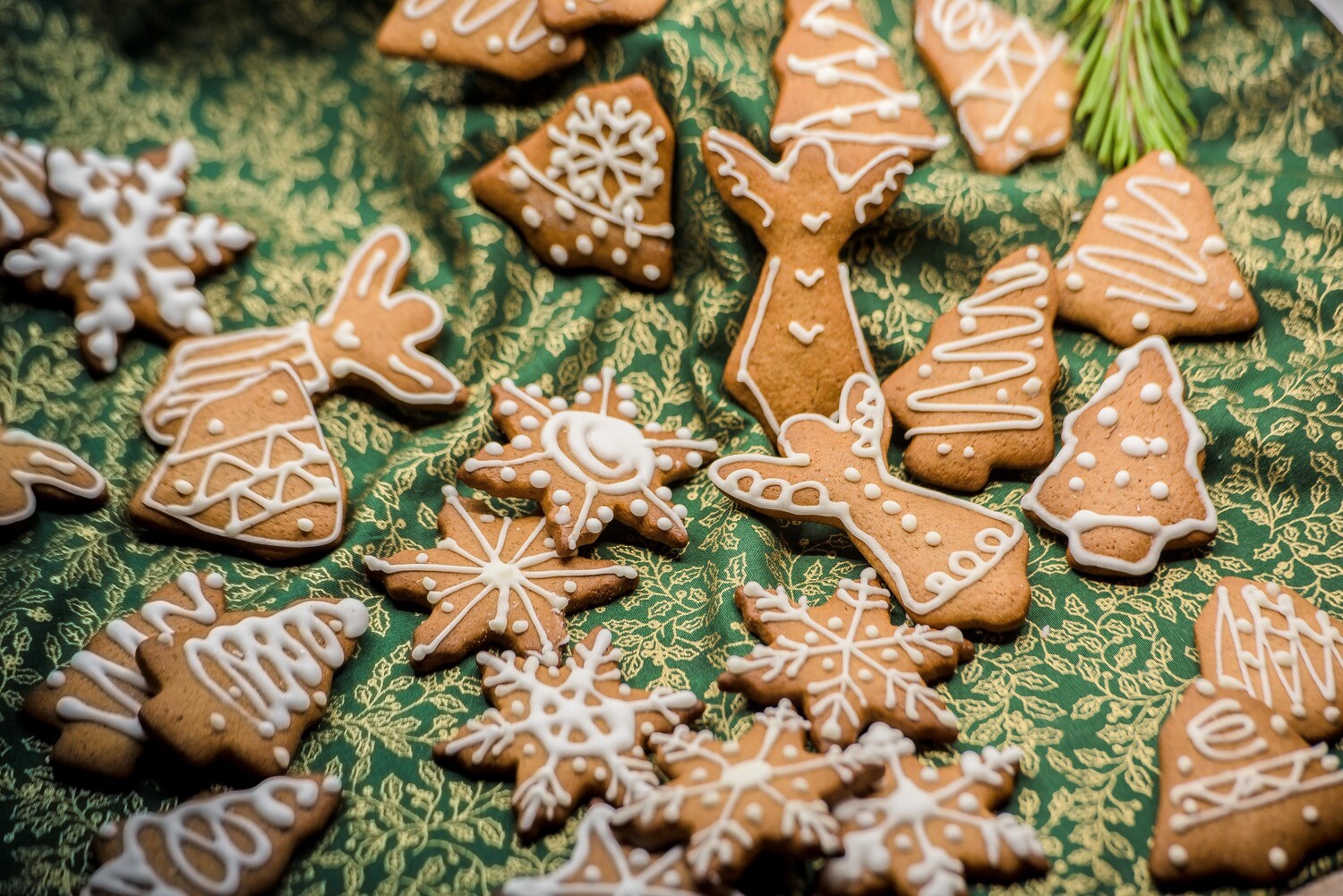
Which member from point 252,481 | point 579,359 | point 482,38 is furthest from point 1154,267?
point 252,481

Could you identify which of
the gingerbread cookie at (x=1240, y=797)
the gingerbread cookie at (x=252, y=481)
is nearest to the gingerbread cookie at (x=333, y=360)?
the gingerbread cookie at (x=252, y=481)

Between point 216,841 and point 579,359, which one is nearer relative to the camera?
point 216,841

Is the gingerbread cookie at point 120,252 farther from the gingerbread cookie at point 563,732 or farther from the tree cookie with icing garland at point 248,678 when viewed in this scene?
the gingerbread cookie at point 563,732

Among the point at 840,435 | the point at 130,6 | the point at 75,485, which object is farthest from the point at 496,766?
the point at 130,6

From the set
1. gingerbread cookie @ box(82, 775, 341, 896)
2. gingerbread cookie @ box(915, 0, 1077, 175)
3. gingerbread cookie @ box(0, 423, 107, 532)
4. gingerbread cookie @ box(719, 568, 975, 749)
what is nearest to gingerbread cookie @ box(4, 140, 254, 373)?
gingerbread cookie @ box(0, 423, 107, 532)

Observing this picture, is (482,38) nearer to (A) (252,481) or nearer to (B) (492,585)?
(A) (252,481)

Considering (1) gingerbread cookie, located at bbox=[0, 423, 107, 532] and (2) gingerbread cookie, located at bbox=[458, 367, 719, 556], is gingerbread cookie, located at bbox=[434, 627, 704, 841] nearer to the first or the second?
(2) gingerbread cookie, located at bbox=[458, 367, 719, 556]
